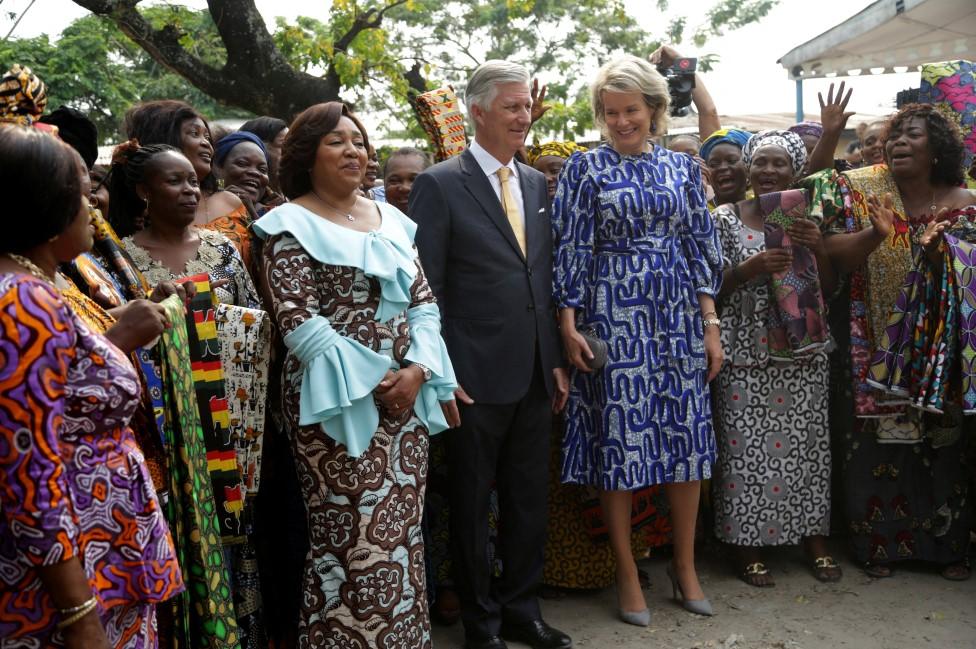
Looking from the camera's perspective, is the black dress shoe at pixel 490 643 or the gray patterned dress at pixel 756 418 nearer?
the black dress shoe at pixel 490 643

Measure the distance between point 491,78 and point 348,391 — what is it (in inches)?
64.7

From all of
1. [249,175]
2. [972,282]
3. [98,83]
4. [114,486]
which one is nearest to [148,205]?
[249,175]

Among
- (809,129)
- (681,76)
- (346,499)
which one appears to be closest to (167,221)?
(346,499)

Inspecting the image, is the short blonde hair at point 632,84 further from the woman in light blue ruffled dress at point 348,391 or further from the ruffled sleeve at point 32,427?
the ruffled sleeve at point 32,427

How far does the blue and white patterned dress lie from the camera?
421 centimetres

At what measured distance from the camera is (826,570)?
482 centimetres

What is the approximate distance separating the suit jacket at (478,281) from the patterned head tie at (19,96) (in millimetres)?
1654

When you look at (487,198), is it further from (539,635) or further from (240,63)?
(240,63)

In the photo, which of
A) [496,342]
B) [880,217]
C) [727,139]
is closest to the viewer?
[496,342]

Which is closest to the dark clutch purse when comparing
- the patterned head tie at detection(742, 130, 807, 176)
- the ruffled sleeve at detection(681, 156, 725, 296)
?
the ruffled sleeve at detection(681, 156, 725, 296)

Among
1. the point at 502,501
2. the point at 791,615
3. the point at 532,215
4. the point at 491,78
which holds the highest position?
the point at 491,78

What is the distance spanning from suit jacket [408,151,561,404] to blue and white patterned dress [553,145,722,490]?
291 mm

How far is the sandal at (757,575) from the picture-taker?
4742 mm

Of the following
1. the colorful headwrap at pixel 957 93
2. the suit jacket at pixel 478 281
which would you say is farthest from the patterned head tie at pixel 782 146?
the suit jacket at pixel 478 281
